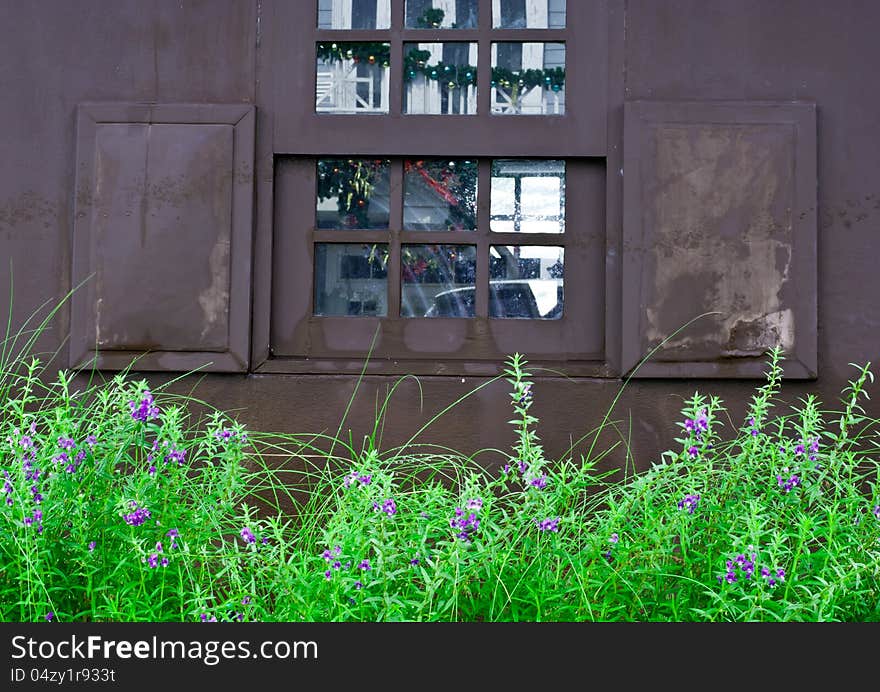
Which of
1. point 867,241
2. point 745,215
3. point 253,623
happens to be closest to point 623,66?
point 745,215

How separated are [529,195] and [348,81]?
84 centimetres

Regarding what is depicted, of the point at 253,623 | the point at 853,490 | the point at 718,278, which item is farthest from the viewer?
the point at 718,278

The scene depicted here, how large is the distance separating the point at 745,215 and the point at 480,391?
1.19 meters

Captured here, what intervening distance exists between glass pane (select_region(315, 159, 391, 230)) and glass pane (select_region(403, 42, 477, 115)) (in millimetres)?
274

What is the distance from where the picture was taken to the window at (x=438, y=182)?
12.4ft

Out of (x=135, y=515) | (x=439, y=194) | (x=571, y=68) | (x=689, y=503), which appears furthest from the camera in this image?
(x=439, y=194)

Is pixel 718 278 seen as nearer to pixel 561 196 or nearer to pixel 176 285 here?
pixel 561 196

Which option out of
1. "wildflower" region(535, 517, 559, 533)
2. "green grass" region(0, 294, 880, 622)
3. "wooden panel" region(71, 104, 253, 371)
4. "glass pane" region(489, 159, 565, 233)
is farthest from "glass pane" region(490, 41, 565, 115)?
"wildflower" region(535, 517, 559, 533)

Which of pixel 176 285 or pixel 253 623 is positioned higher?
pixel 176 285

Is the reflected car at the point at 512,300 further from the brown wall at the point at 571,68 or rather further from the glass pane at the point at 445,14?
the glass pane at the point at 445,14

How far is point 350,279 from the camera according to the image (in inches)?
152

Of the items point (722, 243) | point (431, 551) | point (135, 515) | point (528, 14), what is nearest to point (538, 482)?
point (431, 551)

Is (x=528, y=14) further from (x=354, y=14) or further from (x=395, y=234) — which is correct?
(x=395, y=234)

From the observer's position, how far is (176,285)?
146 inches
